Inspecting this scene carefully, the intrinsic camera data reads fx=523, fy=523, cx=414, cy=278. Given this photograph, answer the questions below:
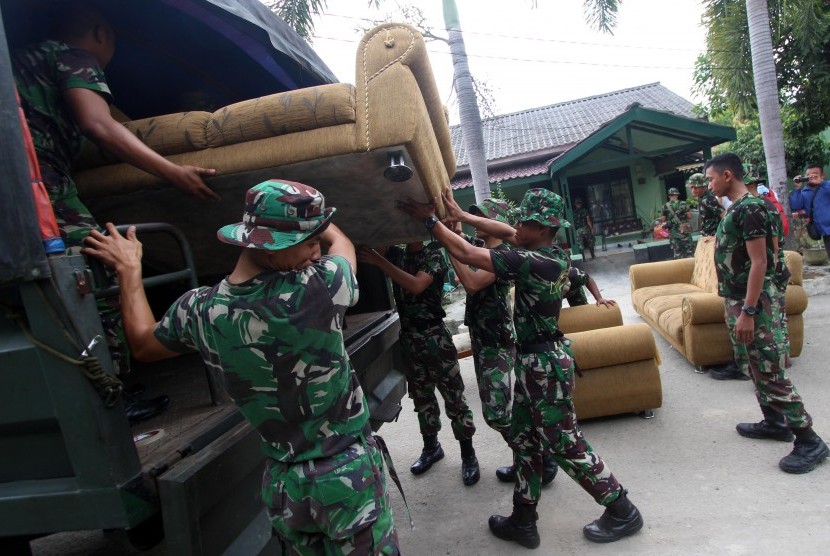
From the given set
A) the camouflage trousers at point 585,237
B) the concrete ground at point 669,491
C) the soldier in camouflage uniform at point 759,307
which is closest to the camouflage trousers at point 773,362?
the soldier in camouflage uniform at point 759,307

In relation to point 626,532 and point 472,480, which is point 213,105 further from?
point 626,532

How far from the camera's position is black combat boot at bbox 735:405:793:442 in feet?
10.4

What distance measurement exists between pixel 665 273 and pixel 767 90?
9.94 ft

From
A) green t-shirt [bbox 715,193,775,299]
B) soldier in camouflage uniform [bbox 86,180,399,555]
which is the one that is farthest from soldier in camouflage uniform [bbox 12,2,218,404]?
green t-shirt [bbox 715,193,775,299]

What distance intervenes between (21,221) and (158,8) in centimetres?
144

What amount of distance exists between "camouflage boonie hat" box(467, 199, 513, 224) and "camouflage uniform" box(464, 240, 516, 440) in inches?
13.9

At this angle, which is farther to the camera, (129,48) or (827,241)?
(827,241)

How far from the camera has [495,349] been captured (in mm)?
2951

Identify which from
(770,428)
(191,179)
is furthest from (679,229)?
(191,179)

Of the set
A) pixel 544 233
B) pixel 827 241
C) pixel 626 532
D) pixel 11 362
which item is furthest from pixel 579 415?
pixel 827 241

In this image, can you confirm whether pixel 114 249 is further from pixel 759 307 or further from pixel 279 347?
pixel 759 307

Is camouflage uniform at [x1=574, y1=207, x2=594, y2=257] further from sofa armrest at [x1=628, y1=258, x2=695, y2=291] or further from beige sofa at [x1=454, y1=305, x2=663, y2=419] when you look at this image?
beige sofa at [x1=454, y1=305, x2=663, y2=419]

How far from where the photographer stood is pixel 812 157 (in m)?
9.99

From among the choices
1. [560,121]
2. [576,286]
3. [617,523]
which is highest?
[560,121]
